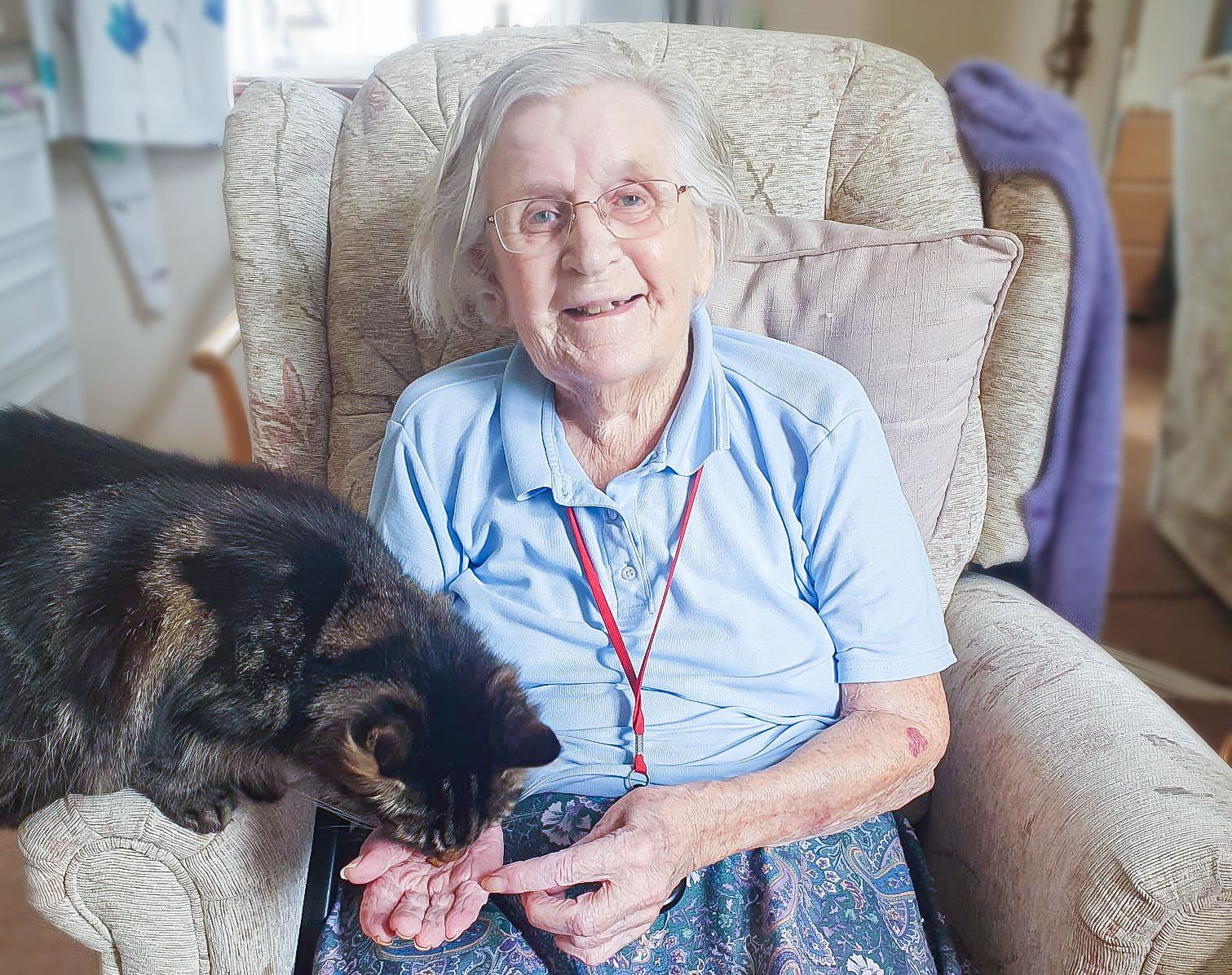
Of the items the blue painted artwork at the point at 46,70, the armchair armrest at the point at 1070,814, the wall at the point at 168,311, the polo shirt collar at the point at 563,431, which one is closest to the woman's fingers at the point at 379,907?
the polo shirt collar at the point at 563,431

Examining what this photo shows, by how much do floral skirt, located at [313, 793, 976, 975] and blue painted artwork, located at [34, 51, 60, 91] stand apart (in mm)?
2501

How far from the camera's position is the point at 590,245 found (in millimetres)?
Answer: 1042

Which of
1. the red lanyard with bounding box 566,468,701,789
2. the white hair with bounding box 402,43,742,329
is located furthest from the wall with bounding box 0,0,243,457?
the red lanyard with bounding box 566,468,701,789

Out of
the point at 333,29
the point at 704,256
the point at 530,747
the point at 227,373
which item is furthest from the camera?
the point at 333,29

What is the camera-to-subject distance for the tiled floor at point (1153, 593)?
82 cm

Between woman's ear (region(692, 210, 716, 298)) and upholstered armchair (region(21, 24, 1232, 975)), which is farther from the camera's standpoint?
woman's ear (region(692, 210, 716, 298))

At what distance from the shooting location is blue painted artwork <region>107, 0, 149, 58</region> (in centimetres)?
256

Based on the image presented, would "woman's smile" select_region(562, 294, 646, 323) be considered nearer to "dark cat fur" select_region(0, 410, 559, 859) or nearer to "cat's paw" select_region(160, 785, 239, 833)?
"dark cat fur" select_region(0, 410, 559, 859)

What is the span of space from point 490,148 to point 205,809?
786 millimetres

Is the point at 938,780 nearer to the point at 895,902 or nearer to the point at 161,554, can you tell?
the point at 895,902

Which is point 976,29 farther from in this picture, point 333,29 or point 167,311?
point 167,311

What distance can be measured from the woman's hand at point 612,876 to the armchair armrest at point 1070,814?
1.17 ft

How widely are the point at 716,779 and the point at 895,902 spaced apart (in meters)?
0.23

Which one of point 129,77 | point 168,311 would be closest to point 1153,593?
point 129,77
